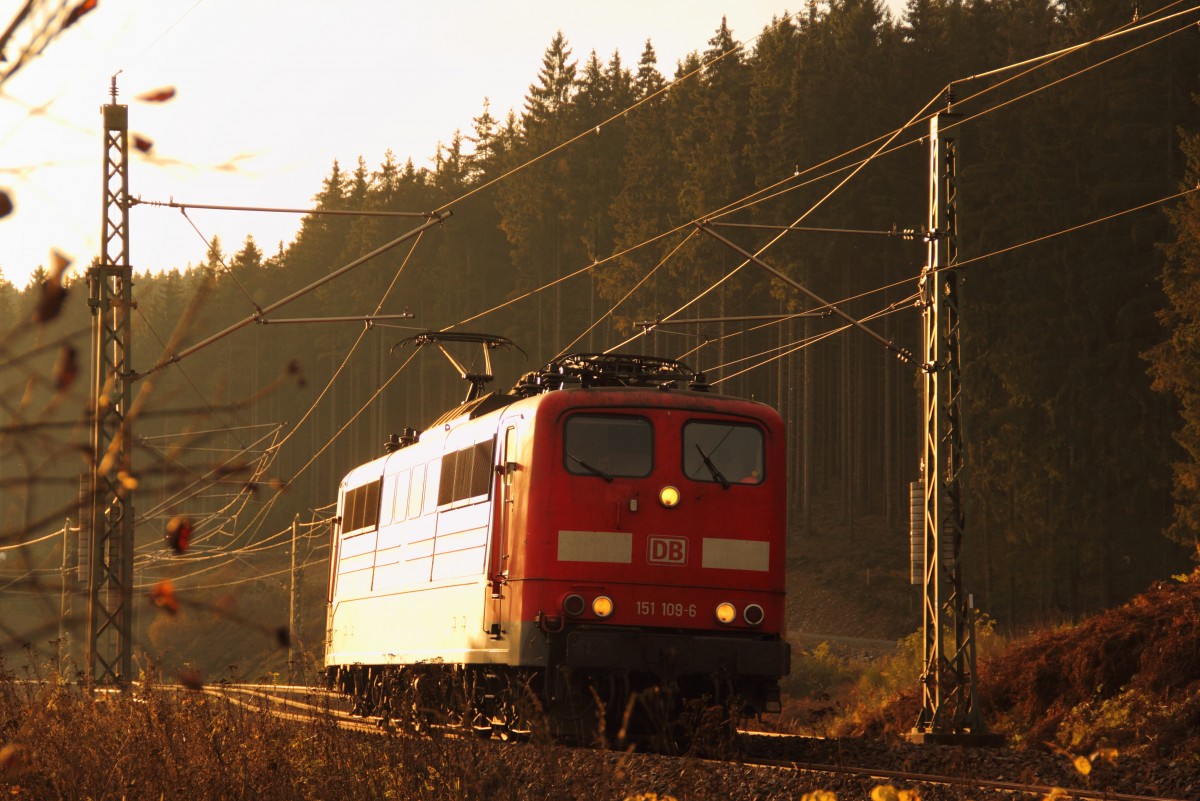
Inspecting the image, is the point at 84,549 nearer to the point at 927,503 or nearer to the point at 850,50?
Answer: the point at 927,503

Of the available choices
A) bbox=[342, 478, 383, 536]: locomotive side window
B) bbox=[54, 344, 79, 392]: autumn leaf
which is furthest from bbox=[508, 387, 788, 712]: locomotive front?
bbox=[54, 344, 79, 392]: autumn leaf

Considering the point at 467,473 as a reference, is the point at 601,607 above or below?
below

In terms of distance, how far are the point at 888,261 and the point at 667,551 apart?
35.7 meters

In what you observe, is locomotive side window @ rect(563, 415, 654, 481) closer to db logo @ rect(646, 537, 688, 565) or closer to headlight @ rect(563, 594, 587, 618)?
db logo @ rect(646, 537, 688, 565)

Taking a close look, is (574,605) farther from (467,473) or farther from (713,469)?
(467,473)

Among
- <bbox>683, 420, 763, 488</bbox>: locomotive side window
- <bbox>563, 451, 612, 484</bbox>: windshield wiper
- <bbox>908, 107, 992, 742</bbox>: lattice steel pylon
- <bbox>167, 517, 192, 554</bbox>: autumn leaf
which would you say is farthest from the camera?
<bbox>908, 107, 992, 742</bbox>: lattice steel pylon

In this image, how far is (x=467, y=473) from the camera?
48.8 feet

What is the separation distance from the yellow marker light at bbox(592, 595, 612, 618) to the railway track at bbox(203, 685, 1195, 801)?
1.66 meters

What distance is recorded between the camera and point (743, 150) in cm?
5088

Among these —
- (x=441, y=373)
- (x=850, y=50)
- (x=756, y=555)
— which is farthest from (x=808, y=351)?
(x=756, y=555)

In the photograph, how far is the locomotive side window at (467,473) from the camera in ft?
47.0

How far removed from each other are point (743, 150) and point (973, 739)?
37.0 meters

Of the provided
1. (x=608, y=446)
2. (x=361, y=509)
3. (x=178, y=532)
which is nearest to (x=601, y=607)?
(x=608, y=446)

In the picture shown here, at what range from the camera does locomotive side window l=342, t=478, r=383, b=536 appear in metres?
18.3
